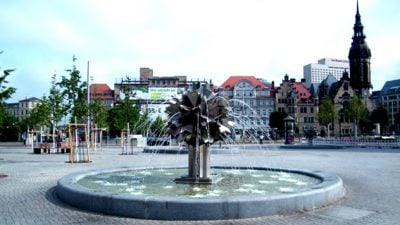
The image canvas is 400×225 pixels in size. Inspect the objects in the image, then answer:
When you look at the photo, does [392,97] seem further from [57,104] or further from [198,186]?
[198,186]

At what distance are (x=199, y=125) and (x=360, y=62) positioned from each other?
416ft

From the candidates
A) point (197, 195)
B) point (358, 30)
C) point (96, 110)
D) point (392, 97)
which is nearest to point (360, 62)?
point (358, 30)

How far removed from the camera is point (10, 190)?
492 inches

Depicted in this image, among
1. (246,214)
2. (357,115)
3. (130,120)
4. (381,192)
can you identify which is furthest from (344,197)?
(357,115)

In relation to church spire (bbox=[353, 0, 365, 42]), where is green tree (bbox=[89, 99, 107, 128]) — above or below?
below

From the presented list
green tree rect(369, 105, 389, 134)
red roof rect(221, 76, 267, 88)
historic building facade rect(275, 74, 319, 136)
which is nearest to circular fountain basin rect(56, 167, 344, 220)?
green tree rect(369, 105, 389, 134)

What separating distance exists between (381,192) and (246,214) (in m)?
5.29

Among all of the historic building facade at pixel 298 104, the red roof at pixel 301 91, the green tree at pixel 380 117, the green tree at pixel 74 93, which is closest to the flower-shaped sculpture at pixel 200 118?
the green tree at pixel 74 93

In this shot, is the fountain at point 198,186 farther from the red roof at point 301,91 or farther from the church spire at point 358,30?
the church spire at point 358,30

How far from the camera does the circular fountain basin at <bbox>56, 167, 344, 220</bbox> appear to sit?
8359 millimetres

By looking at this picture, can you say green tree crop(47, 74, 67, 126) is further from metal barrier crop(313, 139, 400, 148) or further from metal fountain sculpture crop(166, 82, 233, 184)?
metal barrier crop(313, 139, 400, 148)

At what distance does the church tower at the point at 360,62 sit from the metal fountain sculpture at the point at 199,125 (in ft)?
410

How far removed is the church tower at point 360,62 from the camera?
127m

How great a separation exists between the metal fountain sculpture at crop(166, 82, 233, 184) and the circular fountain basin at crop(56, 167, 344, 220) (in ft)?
2.04
